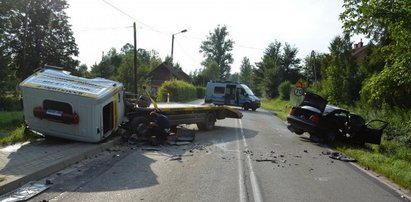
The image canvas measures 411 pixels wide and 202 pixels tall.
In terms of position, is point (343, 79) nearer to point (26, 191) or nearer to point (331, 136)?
point (331, 136)

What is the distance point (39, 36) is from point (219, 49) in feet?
191

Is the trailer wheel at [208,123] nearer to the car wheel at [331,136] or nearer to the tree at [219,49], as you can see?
the car wheel at [331,136]

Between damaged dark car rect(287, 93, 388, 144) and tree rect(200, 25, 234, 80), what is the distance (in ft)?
297

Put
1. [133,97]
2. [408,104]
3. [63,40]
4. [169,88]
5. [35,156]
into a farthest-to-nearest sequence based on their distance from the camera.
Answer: [63,40]
[169,88]
[408,104]
[133,97]
[35,156]

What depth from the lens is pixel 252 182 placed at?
8.39 meters

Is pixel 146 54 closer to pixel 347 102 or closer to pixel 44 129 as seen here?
pixel 347 102

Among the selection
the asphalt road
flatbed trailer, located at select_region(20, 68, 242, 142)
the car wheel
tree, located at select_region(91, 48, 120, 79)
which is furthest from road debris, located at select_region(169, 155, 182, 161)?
tree, located at select_region(91, 48, 120, 79)

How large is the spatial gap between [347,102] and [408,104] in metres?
7.76

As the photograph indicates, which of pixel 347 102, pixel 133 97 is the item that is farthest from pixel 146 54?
pixel 133 97

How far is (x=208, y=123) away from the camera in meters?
17.8

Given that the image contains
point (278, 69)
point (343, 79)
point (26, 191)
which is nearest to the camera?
point (26, 191)

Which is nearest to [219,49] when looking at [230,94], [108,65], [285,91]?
[108,65]

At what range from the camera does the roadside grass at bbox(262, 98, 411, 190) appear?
10.2m

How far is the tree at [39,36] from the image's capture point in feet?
172
